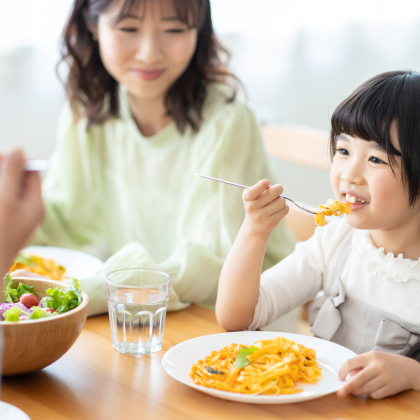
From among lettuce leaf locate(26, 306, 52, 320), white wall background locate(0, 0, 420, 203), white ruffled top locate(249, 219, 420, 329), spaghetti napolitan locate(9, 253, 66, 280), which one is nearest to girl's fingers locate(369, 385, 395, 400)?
white ruffled top locate(249, 219, 420, 329)

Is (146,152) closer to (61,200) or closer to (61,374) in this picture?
(61,200)

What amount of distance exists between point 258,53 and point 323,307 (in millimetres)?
3155

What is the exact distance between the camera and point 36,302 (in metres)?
0.94

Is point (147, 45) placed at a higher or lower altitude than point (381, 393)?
higher

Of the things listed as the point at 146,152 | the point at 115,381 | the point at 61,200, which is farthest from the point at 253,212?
the point at 61,200

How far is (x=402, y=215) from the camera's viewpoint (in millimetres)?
1109

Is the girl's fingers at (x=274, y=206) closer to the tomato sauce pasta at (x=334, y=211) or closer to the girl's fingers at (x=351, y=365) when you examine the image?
the tomato sauce pasta at (x=334, y=211)

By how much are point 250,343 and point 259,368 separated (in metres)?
0.13

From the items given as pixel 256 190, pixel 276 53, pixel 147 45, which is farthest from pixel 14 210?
pixel 276 53

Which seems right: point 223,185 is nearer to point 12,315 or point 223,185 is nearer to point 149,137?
point 149,137

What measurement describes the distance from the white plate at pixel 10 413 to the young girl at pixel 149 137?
801 mm

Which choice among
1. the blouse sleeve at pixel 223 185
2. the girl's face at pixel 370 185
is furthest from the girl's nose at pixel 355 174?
the blouse sleeve at pixel 223 185

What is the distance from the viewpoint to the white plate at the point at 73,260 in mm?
1350

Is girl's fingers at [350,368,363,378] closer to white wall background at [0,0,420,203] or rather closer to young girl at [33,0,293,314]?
young girl at [33,0,293,314]
